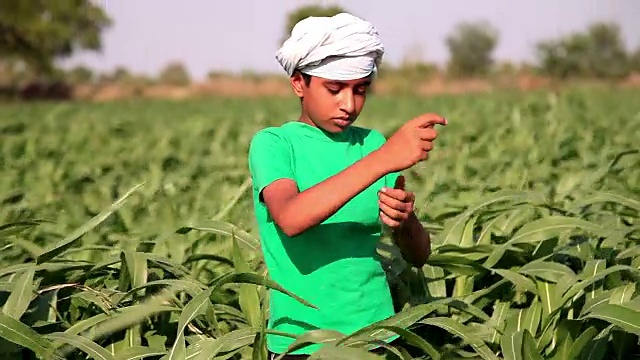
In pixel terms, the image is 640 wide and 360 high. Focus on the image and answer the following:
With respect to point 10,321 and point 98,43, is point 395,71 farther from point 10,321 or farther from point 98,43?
point 10,321

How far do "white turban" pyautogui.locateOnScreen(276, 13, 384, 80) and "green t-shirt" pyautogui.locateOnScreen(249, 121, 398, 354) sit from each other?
13 centimetres

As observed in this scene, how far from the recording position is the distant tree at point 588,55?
64.2 meters

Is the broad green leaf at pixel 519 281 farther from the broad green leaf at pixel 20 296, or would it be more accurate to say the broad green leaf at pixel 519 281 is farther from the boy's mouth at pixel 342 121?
the broad green leaf at pixel 20 296

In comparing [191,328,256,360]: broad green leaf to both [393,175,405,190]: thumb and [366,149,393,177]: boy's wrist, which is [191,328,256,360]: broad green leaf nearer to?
[393,175,405,190]: thumb

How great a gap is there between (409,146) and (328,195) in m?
0.17

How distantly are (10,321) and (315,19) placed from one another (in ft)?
2.76

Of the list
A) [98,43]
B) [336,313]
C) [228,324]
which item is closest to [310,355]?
[336,313]

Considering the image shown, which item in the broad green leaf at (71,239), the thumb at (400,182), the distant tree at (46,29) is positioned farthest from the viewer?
the distant tree at (46,29)

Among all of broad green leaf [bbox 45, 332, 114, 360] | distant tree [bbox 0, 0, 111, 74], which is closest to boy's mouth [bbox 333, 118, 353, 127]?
broad green leaf [bbox 45, 332, 114, 360]

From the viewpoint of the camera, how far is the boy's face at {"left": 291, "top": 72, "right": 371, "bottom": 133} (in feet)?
7.26

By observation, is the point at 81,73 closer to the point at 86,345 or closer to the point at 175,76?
the point at 175,76

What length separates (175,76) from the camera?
2352 inches

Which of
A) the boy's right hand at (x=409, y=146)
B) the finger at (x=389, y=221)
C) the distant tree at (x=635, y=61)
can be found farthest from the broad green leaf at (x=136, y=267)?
the distant tree at (x=635, y=61)

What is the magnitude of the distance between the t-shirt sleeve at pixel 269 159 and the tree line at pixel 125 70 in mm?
40750
